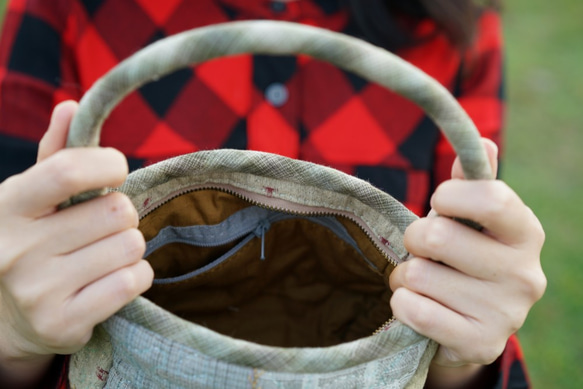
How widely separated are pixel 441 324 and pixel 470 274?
0.04 metres

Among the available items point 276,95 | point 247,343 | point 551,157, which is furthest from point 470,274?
point 551,157

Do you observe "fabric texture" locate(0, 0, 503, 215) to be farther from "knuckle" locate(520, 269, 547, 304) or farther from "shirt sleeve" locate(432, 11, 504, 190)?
"knuckle" locate(520, 269, 547, 304)

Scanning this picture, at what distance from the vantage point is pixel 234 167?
48cm

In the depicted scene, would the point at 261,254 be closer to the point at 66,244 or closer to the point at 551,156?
the point at 66,244

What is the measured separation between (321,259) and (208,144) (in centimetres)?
29

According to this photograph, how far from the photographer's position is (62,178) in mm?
333

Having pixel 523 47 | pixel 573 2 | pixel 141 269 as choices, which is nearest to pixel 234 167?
pixel 141 269

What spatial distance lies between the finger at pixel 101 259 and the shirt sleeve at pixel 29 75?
485 mm

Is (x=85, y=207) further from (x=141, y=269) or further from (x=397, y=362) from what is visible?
(x=397, y=362)

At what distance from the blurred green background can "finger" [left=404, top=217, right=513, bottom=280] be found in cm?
106

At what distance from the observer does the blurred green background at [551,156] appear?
1348 millimetres

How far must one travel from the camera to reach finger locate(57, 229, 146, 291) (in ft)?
1.17

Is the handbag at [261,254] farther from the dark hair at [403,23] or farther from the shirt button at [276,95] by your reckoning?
the dark hair at [403,23]

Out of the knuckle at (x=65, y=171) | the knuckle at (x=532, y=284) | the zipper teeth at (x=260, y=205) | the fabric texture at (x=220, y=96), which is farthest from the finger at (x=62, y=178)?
the fabric texture at (x=220, y=96)
